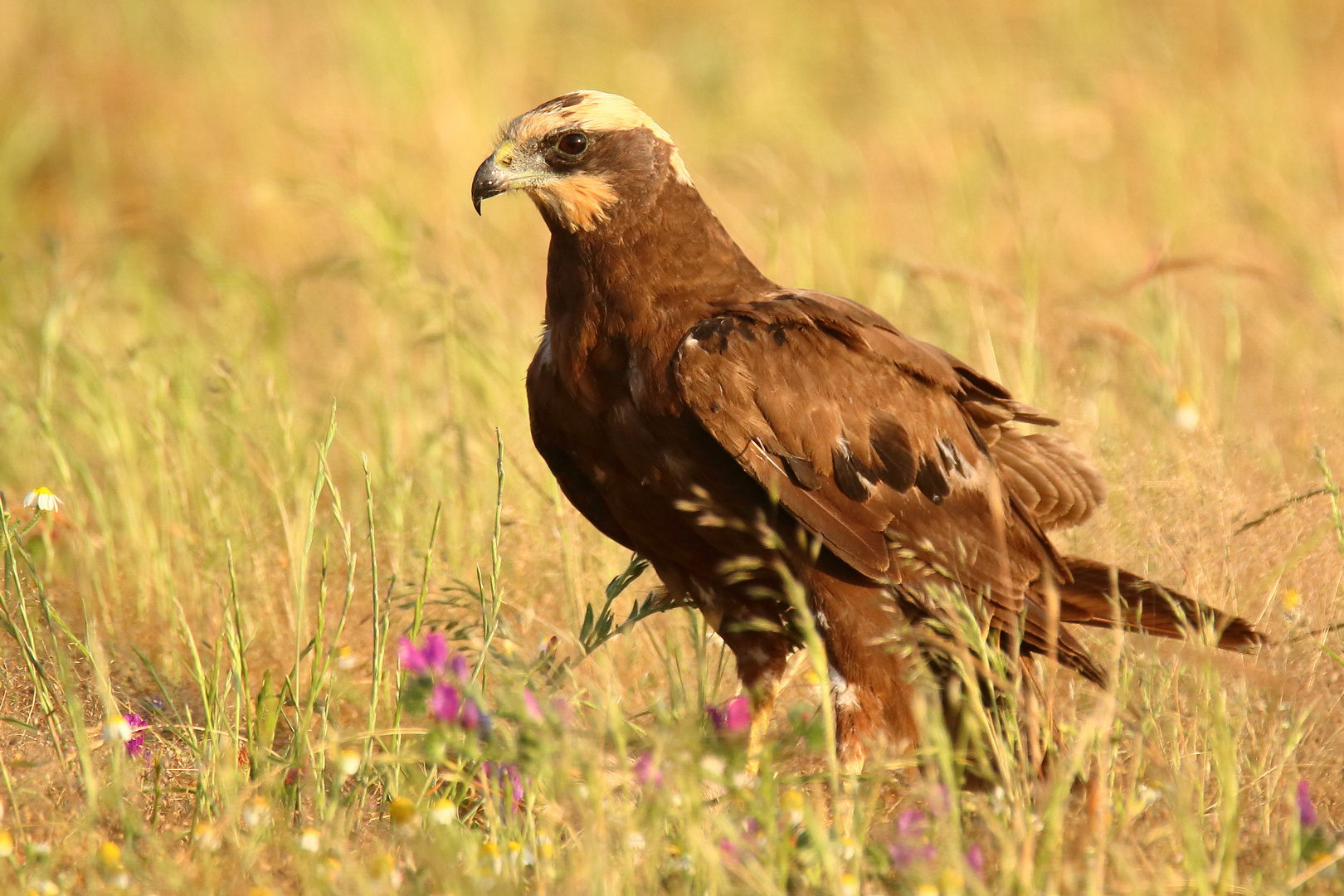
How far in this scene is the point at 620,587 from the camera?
338 centimetres

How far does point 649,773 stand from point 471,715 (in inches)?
12.3

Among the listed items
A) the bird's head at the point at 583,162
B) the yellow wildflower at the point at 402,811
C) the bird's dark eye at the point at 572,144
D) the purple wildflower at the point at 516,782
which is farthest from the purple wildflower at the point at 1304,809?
the bird's dark eye at the point at 572,144

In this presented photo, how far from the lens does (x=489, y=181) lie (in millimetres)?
3738

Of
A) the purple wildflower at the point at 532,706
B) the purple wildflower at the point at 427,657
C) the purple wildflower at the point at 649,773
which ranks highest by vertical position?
the purple wildflower at the point at 427,657

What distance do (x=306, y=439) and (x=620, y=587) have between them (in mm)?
2050

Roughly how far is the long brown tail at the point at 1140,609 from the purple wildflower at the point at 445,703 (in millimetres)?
1492

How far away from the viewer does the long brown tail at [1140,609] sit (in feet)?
10.8

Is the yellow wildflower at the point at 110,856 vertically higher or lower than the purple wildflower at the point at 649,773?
lower

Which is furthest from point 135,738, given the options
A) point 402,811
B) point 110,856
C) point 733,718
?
point 733,718

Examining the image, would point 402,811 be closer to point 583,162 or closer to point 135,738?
point 135,738

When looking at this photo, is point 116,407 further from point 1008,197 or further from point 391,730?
point 1008,197

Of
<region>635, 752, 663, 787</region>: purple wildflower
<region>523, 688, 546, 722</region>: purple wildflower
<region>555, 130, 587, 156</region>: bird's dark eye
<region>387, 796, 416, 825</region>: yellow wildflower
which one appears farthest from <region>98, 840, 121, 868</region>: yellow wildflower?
<region>555, 130, 587, 156</region>: bird's dark eye

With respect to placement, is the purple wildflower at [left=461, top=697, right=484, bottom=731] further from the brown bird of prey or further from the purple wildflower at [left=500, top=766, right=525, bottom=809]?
the brown bird of prey

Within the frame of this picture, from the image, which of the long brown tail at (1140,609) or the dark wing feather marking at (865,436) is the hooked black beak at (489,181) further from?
the long brown tail at (1140,609)
